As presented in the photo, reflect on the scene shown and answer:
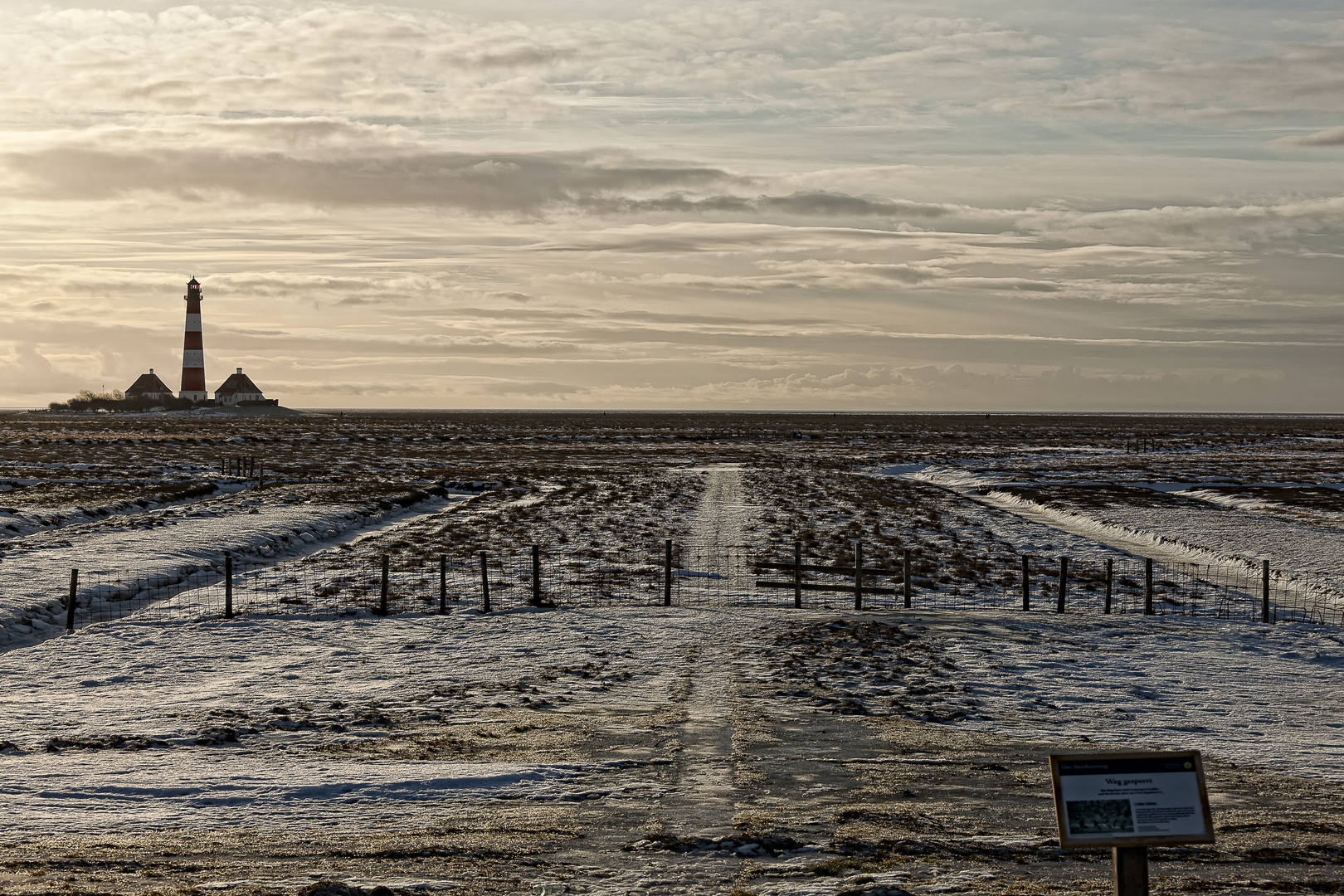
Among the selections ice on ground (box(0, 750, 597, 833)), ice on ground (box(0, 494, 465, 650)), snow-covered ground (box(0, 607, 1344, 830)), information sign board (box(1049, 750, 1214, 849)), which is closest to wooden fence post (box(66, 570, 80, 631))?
ice on ground (box(0, 494, 465, 650))

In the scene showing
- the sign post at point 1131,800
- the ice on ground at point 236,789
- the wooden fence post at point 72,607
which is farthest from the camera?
the wooden fence post at point 72,607

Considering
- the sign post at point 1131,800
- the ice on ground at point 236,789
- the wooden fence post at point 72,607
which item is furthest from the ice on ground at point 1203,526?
the wooden fence post at point 72,607

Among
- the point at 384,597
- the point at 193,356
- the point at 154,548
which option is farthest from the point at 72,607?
the point at 193,356

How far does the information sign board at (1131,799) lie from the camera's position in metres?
6.40

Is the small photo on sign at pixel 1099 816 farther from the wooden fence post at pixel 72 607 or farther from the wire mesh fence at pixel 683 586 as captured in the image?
the wooden fence post at pixel 72 607

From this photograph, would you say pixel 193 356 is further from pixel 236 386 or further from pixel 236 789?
pixel 236 789

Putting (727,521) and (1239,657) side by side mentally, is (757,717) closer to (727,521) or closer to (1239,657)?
(1239,657)

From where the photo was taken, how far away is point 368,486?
5275 centimetres

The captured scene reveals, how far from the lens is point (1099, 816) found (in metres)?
6.45

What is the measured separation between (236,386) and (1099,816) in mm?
200425

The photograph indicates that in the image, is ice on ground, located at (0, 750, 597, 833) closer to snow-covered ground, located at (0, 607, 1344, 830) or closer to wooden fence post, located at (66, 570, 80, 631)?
snow-covered ground, located at (0, 607, 1344, 830)

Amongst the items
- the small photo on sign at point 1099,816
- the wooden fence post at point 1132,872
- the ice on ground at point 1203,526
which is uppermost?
the small photo on sign at point 1099,816

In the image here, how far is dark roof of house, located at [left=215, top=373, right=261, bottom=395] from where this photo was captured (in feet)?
620

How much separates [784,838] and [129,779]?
720 cm
